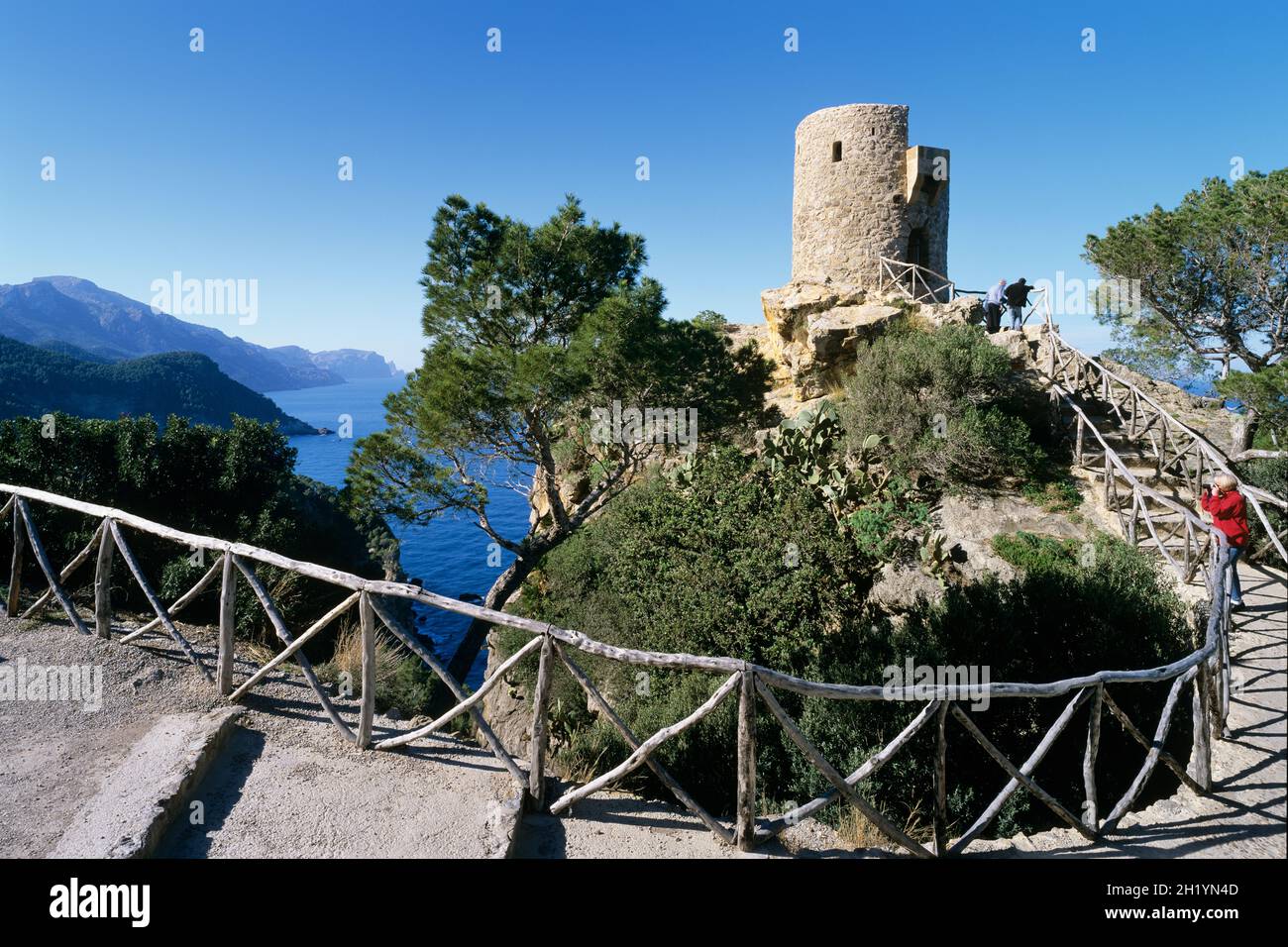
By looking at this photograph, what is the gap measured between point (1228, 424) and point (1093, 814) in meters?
14.0

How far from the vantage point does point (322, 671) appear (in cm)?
608

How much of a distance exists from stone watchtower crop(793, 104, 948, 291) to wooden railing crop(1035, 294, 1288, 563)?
15.8 ft

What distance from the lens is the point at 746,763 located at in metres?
3.69

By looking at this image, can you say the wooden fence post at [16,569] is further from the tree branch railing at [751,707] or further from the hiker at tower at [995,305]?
the hiker at tower at [995,305]

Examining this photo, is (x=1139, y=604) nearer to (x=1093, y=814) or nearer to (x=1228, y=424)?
(x=1093, y=814)

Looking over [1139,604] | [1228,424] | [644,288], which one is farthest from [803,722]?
[1228,424]

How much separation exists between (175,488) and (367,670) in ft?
28.1

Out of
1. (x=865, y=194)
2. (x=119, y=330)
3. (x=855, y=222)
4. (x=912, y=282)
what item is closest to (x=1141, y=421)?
(x=912, y=282)

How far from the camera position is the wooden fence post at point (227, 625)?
16.1 ft

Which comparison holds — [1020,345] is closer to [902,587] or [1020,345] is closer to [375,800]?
[902,587]

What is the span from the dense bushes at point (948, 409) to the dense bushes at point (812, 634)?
2141 mm

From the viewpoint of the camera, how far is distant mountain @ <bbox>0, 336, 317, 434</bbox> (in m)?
56.2

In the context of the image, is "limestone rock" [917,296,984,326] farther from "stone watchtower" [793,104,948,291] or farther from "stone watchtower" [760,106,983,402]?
"stone watchtower" [793,104,948,291]

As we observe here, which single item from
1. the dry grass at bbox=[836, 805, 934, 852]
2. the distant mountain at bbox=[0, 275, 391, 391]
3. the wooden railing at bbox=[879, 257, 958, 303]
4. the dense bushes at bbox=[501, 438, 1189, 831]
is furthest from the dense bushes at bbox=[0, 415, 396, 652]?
the distant mountain at bbox=[0, 275, 391, 391]
